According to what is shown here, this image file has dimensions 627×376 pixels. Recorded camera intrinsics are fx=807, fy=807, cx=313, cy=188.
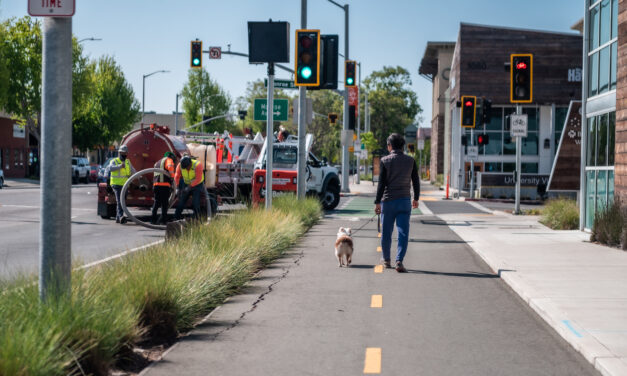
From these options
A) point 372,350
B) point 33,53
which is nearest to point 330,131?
point 33,53

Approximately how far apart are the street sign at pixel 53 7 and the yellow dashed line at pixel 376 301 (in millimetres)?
4428

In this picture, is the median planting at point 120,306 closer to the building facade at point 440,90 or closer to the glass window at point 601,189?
the glass window at point 601,189

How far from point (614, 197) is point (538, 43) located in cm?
3792

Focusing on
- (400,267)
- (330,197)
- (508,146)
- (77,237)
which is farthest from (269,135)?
(508,146)

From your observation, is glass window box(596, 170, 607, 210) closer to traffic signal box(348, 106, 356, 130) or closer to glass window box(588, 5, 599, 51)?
glass window box(588, 5, 599, 51)

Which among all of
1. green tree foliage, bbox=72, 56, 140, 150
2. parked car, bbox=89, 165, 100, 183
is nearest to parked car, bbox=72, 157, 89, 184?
parked car, bbox=89, 165, 100, 183

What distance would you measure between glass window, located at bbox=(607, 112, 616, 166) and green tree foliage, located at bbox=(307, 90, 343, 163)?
70272 millimetres

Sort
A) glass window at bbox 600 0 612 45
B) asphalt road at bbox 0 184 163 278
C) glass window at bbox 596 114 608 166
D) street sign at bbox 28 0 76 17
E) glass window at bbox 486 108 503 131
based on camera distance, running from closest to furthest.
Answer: street sign at bbox 28 0 76 17 → asphalt road at bbox 0 184 163 278 → glass window at bbox 596 114 608 166 → glass window at bbox 600 0 612 45 → glass window at bbox 486 108 503 131

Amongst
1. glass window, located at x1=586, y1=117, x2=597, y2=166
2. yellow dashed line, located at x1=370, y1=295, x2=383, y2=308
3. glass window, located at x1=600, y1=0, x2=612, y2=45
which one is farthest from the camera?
glass window, located at x1=586, y1=117, x2=597, y2=166

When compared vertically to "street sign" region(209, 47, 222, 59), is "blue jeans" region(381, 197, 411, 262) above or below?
below

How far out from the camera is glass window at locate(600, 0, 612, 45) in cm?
1733

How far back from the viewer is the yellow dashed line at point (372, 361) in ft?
19.5

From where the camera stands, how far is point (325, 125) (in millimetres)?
90312

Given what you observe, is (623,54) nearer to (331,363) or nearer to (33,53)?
(331,363)
